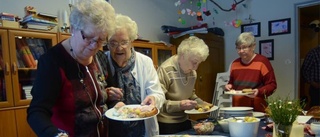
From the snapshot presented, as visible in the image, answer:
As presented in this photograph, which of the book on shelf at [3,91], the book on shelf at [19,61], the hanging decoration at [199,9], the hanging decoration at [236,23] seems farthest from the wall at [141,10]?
the hanging decoration at [236,23]

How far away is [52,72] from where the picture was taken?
0.87 metres

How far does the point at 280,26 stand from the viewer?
3379 mm

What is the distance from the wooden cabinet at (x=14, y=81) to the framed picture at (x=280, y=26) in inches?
121

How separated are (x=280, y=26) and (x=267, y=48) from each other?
354 millimetres

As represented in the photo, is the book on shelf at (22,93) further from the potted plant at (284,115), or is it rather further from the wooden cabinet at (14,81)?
the potted plant at (284,115)

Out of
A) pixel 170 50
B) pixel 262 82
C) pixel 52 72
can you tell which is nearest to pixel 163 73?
pixel 52 72

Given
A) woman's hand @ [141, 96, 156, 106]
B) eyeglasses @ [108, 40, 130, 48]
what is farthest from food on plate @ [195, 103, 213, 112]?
eyeglasses @ [108, 40, 130, 48]

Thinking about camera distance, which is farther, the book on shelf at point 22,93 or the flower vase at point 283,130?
the book on shelf at point 22,93

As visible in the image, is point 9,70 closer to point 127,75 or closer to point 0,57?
point 0,57

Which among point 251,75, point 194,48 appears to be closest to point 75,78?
point 194,48

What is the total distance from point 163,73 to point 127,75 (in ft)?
1.34

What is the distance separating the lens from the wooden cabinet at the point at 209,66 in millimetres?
3473

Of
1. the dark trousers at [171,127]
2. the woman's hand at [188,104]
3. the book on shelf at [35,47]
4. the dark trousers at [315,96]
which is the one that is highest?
the book on shelf at [35,47]

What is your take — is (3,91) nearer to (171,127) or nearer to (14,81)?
(14,81)
